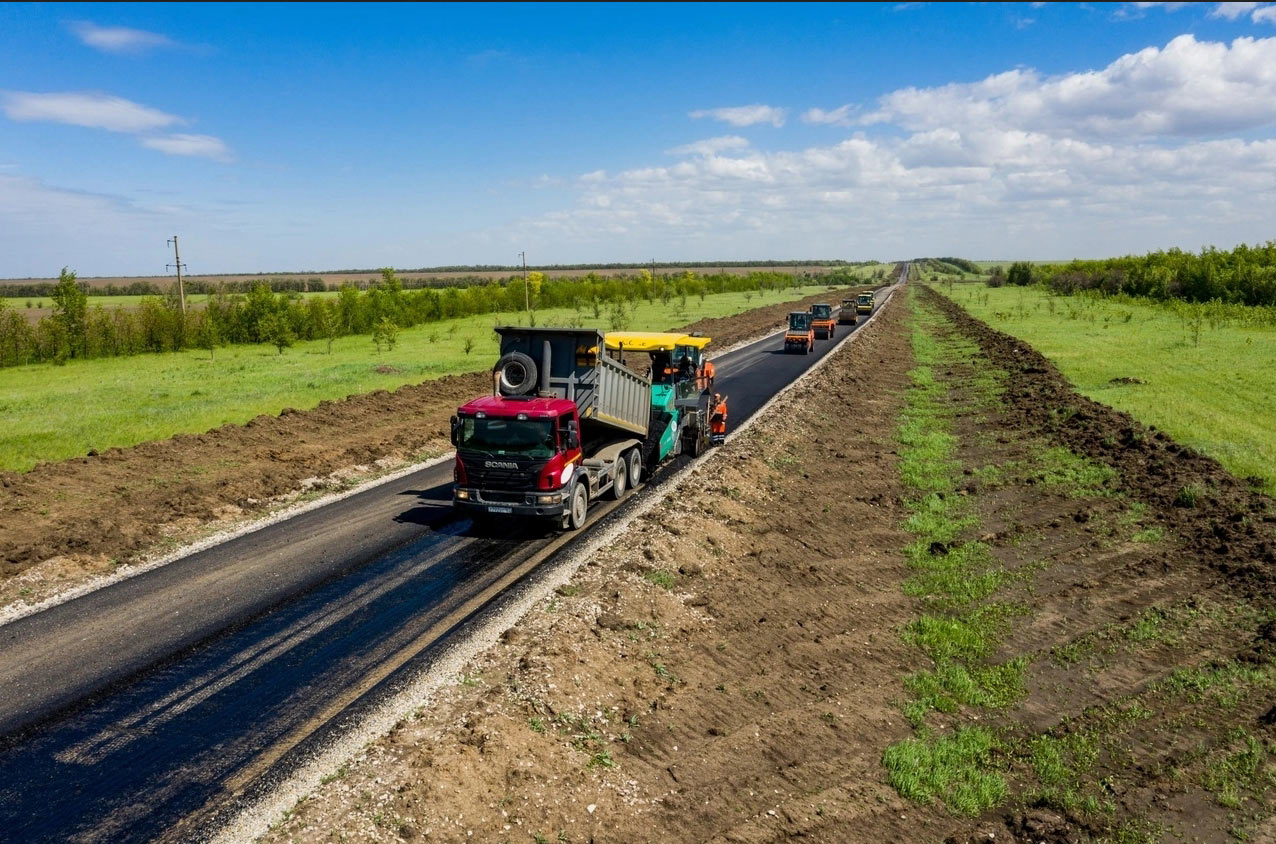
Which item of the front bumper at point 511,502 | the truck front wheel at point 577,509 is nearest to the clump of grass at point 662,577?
the front bumper at point 511,502

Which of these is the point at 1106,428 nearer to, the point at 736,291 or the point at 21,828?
the point at 21,828

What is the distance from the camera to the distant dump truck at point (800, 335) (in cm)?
4809

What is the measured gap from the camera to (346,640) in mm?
11289

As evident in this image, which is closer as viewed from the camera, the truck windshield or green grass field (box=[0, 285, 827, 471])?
the truck windshield

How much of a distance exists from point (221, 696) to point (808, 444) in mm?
18416

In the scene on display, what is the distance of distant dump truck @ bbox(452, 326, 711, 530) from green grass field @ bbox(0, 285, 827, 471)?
16.1 meters

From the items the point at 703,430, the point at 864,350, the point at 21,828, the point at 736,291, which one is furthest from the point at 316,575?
the point at 736,291

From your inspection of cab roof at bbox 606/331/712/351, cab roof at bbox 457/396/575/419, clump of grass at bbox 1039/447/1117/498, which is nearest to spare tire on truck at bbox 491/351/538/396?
cab roof at bbox 457/396/575/419

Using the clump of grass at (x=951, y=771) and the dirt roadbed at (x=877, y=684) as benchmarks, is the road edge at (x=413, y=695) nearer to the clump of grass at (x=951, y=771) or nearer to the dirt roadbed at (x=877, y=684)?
the dirt roadbed at (x=877, y=684)

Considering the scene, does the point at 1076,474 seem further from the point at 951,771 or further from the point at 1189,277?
the point at 1189,277

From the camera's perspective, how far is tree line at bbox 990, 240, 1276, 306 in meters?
66.6

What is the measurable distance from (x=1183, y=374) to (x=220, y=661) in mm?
36723

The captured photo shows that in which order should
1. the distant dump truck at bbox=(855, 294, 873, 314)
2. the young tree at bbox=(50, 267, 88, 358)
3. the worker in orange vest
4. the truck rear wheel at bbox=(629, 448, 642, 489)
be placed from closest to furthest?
1. the truck rear wheel at bbox=(629, 448, 642, 489)
2. the worker in orange vest
3. the young tree at bbox=(50, 267, 88, 358)
4. the distant dump truck at bbox=(855, 294, 873, 314)

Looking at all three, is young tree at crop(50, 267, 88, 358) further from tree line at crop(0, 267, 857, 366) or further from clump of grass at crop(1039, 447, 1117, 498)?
clump of grass at crop(1039, 447, 1117, 498)
